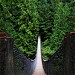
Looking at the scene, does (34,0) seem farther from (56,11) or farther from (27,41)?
(27,41)

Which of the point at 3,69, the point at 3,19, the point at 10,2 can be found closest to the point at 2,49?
the point at 3,69

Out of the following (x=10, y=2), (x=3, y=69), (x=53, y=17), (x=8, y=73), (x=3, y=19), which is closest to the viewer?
(x=3, y=69)

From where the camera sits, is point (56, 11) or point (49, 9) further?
point (49, 9)

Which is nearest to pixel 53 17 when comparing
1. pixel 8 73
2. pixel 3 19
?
pixel 3 19

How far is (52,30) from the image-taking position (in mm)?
18906

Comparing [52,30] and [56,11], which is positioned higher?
[56,11]

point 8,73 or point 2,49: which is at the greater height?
point 2,49

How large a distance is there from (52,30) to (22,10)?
241cm

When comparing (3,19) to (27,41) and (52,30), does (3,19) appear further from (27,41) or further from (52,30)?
(52,30)

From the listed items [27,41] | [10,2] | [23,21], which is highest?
[10,2]

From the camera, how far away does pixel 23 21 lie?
A: 1800cm

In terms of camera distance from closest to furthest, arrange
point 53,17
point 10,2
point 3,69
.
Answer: point 3,69 < point 10,2 < point 53,17

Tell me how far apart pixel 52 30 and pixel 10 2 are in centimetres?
317

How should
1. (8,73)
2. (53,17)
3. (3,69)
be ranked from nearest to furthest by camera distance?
(3,69), (8,73), (53,17)
